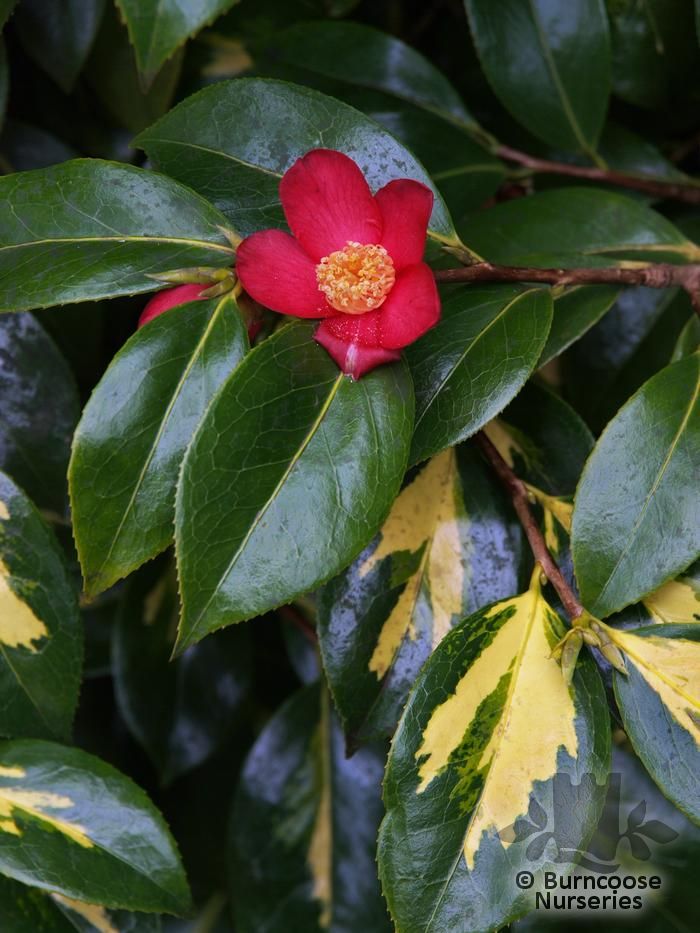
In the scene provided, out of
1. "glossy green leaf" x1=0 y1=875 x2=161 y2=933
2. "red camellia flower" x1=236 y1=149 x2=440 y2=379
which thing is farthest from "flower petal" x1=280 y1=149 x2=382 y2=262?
→ "glossy green leaf" x1=0 y1=875 x2=161 y2=933

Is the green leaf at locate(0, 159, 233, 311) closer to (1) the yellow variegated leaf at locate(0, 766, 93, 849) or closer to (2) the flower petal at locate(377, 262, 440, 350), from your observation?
(2) the flower petal at locate(377, 262, 440, 350)

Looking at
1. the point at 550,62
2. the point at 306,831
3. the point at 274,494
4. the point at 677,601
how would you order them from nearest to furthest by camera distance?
the point at 274,494
the point at 677,601
the point at 550,62
the point at 306,831

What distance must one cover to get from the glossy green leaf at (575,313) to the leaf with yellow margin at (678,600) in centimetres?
18

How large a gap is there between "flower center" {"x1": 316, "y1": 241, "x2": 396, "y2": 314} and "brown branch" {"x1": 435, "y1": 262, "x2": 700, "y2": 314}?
0.18ft

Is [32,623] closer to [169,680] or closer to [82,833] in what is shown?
[82,833]

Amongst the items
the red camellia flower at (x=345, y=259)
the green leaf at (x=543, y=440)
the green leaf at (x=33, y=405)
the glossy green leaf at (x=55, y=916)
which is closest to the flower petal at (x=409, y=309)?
the red camellia flower at (x=345, y=259)

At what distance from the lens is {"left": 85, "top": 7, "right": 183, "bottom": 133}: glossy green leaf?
89cm

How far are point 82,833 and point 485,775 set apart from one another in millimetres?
295

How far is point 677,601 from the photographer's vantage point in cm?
64

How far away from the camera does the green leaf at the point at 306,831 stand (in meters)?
0.97

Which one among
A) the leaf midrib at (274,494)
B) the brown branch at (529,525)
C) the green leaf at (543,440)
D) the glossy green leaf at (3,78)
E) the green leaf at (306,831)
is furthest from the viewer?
the green leaf at (306,831)

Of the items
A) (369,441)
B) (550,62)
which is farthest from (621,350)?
(369,441)

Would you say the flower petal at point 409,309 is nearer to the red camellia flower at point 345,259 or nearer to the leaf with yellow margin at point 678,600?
the red camellia flower at point 345,259

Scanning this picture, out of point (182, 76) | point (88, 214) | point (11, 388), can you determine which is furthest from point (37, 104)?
point (88, 214)
